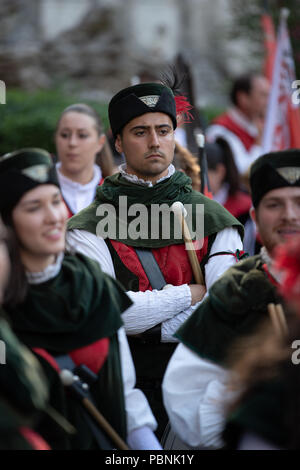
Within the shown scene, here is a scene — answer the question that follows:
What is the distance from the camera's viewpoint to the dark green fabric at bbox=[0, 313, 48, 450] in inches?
97.7

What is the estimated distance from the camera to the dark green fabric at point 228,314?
307cm

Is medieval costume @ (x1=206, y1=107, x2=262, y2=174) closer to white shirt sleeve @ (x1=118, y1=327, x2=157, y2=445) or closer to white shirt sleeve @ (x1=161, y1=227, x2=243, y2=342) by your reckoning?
white shirt sleeve @ (x1=161, y1=227, x2=243, y2=342)

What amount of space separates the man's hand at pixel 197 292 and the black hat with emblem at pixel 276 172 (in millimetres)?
867

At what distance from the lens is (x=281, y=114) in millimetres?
7918

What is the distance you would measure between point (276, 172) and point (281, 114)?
16.1 ft

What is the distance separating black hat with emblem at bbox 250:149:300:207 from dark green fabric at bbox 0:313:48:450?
122cm

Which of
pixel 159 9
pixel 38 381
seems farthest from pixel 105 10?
pixel 38 381

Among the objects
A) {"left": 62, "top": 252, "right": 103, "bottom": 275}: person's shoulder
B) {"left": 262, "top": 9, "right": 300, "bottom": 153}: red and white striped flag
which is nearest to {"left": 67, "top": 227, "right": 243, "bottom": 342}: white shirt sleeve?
{"left": 62, "top": 252, "right": 103, "bottom": 275}: person's shoulder

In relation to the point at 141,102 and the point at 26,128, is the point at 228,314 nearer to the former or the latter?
the point at 141,102

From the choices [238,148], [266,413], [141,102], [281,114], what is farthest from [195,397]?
[238,148]

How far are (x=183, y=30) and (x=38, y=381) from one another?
643 inches

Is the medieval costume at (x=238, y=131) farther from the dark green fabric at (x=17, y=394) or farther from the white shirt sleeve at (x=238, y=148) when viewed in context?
the dark green fabric at (x=17, y=394)

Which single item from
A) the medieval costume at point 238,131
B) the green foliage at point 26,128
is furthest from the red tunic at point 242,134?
the green foliage at point 26,128

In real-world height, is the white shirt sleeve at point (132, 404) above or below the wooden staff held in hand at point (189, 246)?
below
